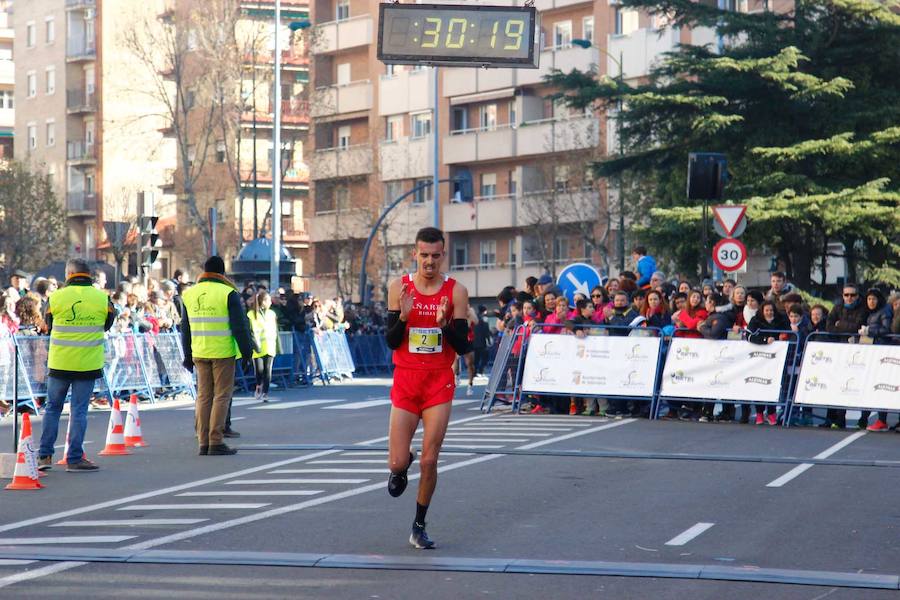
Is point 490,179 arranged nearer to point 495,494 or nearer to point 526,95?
point 526,95


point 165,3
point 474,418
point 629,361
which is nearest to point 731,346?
point 629,361

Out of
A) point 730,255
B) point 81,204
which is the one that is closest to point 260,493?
point 730,255

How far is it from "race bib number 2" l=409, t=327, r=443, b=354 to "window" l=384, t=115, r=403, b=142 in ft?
219

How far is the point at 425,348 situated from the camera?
1062 centimetres

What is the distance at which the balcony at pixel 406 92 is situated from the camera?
75500 millimetres

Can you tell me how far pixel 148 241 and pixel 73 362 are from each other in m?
14.3

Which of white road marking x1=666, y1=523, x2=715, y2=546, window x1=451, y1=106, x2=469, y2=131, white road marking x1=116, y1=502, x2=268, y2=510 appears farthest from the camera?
window x1=451, y1=106, x2=469, y2=131

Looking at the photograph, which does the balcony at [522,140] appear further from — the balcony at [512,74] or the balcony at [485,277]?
the balcony at [485,277]

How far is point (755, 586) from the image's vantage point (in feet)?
29.8

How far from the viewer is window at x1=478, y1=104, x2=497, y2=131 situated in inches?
2876

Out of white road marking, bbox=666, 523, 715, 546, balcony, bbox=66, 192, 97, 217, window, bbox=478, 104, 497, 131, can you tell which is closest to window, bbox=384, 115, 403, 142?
window, bbox=478, 104, 497, 131

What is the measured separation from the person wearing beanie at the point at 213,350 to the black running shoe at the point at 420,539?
6719mm

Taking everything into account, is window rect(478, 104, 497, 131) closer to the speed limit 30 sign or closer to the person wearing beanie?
the speed limit 30 sign

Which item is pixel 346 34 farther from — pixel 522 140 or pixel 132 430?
pixel 132 430
